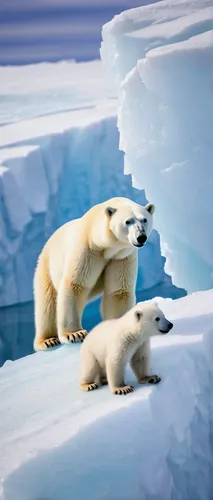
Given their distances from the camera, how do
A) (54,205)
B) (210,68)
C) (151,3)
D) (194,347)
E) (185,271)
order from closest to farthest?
(194,347) → (151,3) → (210,68) → (185,271) → (54,205)

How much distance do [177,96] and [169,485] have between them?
1.55 meters

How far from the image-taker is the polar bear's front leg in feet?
7.18

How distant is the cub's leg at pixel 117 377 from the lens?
1.88 m

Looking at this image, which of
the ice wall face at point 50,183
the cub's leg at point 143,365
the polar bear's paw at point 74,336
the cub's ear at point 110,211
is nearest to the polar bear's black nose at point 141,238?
the cub's ear at point 110,211

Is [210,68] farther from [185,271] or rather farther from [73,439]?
[73,439]

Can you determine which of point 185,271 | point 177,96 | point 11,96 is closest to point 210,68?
point 177,96

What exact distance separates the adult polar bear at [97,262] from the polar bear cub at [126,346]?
22 cm

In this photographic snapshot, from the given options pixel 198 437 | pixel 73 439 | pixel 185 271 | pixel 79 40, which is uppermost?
pixel 79 40

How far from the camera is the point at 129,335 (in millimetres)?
1885

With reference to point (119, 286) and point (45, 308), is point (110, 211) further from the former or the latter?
point (45, 308)

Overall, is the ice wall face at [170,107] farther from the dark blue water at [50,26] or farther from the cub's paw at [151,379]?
the cub's paw at [151,379]

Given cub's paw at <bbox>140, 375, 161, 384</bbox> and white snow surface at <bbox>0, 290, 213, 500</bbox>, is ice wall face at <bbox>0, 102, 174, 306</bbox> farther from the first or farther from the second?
cub's paw at <bbox>140, 375, 161, 384</bbox>

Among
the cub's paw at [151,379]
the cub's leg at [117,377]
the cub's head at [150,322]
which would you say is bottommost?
the cub's paw at [151,379]

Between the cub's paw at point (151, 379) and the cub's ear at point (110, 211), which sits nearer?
the cub's paw at point (151, 379)
